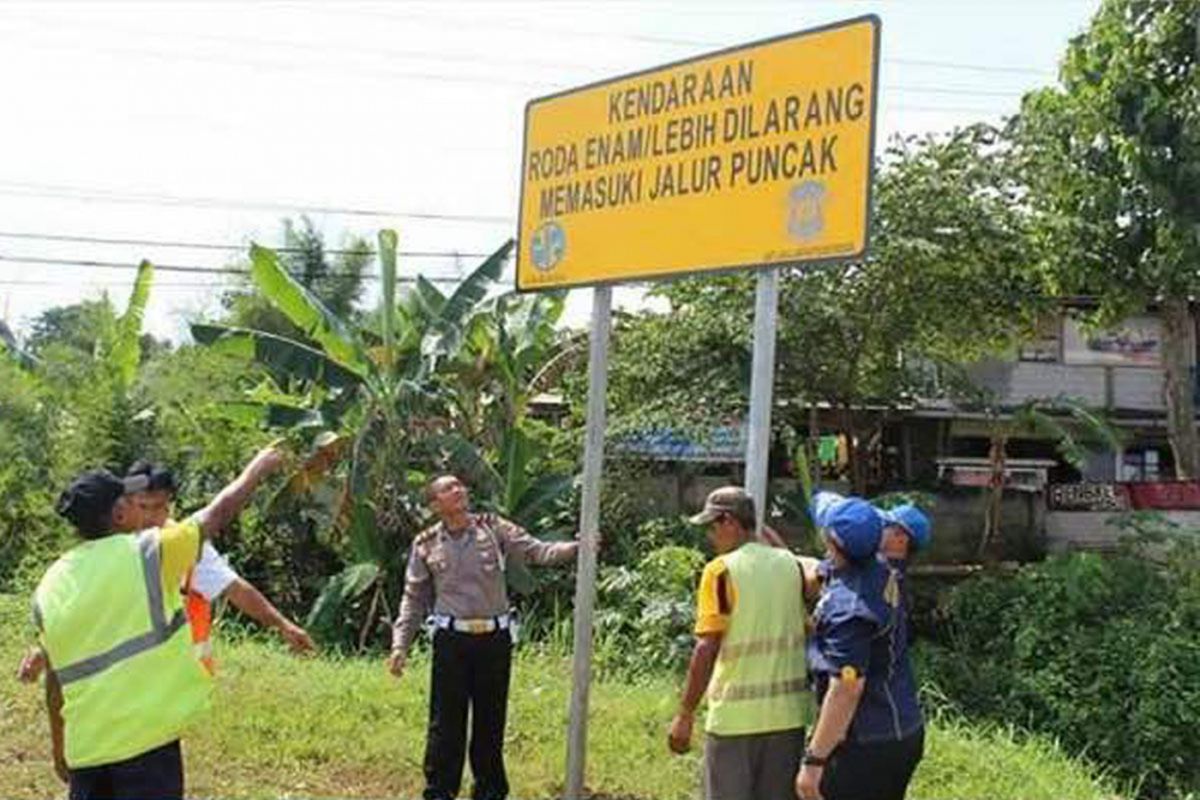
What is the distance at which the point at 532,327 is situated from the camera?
1354 centimetres

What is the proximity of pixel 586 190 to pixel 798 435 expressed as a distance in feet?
32.9

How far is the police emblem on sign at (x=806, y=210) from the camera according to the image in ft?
15.4

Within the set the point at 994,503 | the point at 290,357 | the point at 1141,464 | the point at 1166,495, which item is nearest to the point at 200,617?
the point at 290,357

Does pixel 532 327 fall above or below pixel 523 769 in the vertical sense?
above

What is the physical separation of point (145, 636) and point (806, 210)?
8.48 feet

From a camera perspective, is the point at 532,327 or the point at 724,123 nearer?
the point at 724,123

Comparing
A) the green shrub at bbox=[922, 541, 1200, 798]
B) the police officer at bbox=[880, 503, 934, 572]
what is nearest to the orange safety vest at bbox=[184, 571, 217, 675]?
the police officer at bbox=[880, 503, 934, 572]

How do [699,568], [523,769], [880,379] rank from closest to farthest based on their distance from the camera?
[523,769] → [699,568] → [880,379]

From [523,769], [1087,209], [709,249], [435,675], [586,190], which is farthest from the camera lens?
[1087,209]

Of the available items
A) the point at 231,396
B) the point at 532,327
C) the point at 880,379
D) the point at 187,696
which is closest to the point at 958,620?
the point at 880,379

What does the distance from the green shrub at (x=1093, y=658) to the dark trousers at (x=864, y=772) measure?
7449mm

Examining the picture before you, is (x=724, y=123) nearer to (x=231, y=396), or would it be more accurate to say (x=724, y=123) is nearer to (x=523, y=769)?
(x=523, y=769)

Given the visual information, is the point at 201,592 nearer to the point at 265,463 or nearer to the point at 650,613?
the point at 265,463

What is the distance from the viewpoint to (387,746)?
7320 mm
